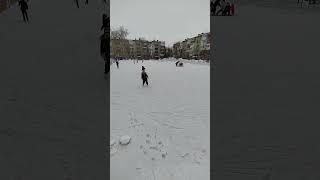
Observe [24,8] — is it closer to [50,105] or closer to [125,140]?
[50,105]

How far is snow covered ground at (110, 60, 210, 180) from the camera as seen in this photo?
6.12 metres

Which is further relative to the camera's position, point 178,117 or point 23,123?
point 178,117

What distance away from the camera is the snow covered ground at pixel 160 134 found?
6.12 metres

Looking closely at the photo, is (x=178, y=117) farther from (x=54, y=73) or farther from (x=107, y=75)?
(x=54, y=73)

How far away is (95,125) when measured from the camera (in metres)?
7.18

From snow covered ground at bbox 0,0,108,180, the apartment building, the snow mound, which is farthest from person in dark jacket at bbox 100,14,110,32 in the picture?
the apartment building

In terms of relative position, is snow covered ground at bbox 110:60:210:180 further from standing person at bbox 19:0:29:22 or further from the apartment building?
the apartment building

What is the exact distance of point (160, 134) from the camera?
7699 mm
